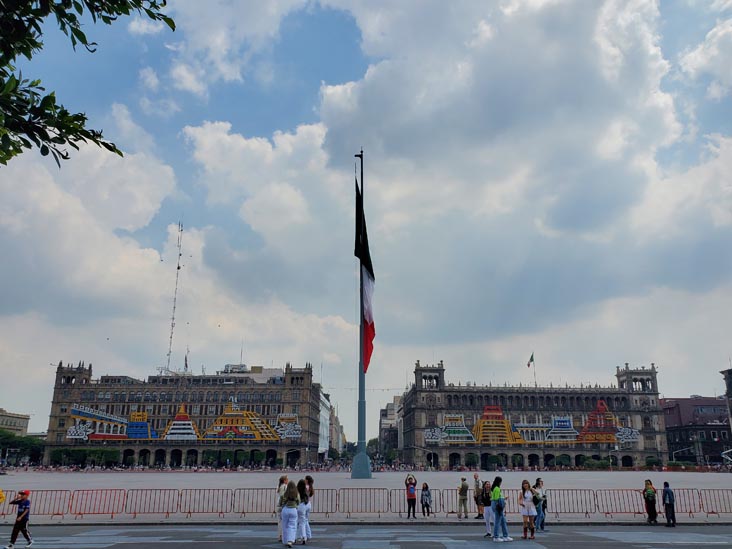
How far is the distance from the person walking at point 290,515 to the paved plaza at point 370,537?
0.53 meters

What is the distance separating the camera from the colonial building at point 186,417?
99.1 metres

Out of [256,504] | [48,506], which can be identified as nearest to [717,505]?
[256,504]

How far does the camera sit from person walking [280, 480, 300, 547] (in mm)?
14305

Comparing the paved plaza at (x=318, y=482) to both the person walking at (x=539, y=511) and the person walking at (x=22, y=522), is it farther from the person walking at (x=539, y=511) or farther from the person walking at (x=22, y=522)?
the person walking at (x=22, y=522)

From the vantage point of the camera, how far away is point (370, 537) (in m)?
16.4

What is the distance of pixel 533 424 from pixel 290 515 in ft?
328

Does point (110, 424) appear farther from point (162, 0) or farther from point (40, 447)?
point (162, 0)

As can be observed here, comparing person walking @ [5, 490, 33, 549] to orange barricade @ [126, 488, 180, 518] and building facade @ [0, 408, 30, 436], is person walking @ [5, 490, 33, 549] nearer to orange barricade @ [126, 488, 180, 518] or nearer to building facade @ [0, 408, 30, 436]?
orange barricade @ [126, 488, 180, 518]

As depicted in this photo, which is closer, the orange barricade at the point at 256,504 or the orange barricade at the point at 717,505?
the orange barricade at the point at 256,504

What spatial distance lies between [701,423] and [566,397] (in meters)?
29.5

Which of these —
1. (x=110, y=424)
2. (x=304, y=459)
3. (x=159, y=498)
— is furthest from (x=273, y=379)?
(x=159, y=498)

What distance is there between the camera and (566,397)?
110 meters

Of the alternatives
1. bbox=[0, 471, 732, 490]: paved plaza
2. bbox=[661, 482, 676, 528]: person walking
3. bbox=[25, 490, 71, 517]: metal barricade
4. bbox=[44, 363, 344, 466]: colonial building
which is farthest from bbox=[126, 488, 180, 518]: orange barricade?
bbox=[44, 363, 344, 466]: colonial building

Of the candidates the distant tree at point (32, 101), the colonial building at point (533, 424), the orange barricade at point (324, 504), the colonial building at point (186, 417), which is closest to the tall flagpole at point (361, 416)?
the orange barricade at point (324, 504)
